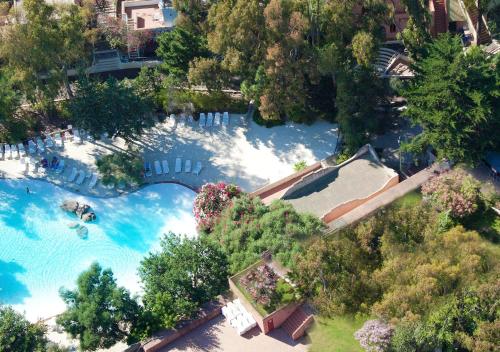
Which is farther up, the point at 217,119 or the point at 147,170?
the point at 217,119

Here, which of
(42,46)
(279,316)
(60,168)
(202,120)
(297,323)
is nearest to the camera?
(297,323)

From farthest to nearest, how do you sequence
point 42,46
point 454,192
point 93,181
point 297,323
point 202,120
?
1. point 202,120
2. point 93,181
3. point 42,46
4. point 454,192
5. point 297,323

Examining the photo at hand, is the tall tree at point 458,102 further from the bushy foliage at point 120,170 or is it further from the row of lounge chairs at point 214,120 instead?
the bushy foliage at point 120,170

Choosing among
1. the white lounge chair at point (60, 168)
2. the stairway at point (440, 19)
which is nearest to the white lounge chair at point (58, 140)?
the white lounge chair at point (60, 168)

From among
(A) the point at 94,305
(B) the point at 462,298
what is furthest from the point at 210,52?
(B) the point at 462,298

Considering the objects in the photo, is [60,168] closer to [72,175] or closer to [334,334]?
[72,175]

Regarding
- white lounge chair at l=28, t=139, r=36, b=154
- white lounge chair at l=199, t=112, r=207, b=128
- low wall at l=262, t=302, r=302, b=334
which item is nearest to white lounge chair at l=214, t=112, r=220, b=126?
white lounge chair at l=199, t=112, r=207, b=128

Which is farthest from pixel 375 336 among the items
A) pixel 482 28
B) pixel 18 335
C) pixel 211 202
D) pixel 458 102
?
pixel 482 28

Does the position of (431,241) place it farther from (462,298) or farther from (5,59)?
(5,59)
